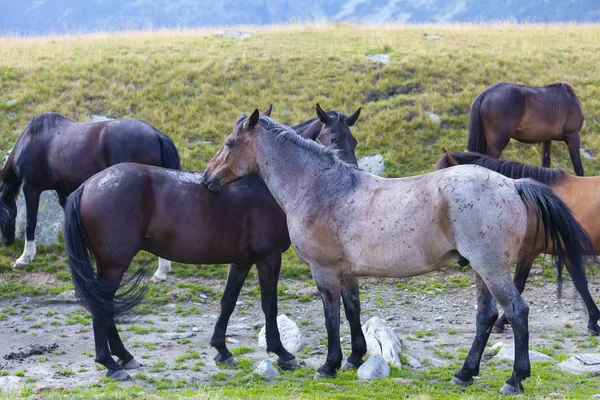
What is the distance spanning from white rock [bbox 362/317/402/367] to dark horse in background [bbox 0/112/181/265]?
4702 mm

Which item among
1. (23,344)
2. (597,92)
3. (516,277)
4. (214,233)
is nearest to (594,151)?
(597,92)

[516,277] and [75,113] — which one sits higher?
[75,113]

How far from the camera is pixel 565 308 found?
394 inches

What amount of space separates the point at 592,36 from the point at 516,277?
17633mm

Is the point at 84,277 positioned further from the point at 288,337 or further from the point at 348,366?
the point at 348,366

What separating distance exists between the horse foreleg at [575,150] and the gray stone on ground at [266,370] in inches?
376

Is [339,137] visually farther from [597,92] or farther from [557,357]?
[597,92]

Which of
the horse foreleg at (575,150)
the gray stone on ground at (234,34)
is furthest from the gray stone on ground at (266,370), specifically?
the gray stone on ground at (234,34)

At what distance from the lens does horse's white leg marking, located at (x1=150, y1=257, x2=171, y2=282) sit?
37.0 feet

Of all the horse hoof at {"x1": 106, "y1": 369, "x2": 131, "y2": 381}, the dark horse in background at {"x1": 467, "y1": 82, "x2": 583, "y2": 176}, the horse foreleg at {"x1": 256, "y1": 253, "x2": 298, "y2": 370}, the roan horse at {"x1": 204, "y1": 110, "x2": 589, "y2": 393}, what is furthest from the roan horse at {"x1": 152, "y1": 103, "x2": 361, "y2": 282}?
the dark horse in background at {"x1": 467, "y1": 82, "x2": 583, "y2": 176}

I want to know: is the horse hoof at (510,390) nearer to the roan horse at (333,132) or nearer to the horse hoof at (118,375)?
the roan horse at (333,132)

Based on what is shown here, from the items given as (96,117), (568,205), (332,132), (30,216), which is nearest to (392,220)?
(332,132)

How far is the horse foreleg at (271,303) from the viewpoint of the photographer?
763cm

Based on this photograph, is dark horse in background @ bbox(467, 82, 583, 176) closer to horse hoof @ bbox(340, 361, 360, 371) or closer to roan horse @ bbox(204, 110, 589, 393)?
roan horse @ bbox(204, 110, 589, 393)
